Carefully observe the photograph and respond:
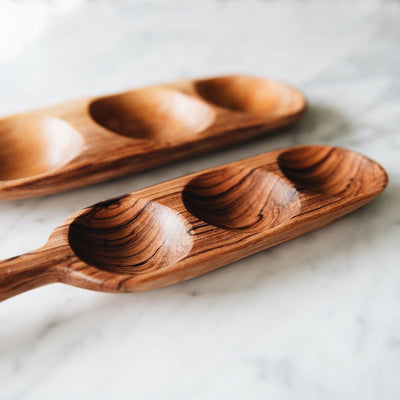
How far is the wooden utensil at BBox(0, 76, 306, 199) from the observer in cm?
61

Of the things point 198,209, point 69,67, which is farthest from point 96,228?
point 69,67

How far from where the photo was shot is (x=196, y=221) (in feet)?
1.67

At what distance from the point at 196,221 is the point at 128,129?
1.04 feet

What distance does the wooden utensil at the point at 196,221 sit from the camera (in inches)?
17.3

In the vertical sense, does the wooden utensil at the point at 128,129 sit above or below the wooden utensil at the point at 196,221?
above

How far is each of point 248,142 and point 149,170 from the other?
0.19 m

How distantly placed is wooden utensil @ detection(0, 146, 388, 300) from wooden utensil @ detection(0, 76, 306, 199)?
10 centimetres

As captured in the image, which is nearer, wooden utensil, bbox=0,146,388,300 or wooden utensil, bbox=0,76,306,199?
wooden utensil, bbox=0,146,388,300

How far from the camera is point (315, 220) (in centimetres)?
54

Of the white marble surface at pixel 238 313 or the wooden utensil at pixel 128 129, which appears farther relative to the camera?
the wooden utensil at pixel 128 129

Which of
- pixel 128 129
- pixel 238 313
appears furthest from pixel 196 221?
pixel 128 129

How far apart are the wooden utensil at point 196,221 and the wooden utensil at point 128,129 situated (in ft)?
0.32

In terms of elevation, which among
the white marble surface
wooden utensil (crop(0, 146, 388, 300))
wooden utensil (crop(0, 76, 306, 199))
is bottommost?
the white marble surface

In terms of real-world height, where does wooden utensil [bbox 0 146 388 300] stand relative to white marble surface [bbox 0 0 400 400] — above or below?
above
